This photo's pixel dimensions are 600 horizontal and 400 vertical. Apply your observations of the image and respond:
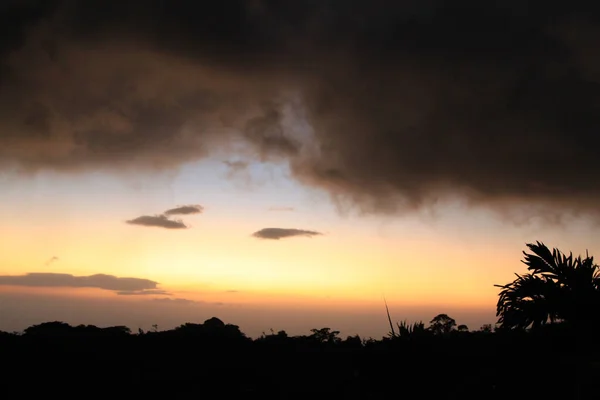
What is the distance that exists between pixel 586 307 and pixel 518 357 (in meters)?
2.37

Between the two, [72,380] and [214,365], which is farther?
[214,365]

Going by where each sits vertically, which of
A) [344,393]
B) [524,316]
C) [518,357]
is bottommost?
[344,393]

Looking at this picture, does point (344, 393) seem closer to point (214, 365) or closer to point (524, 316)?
point (214, 365)

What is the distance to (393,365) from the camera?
14852mm

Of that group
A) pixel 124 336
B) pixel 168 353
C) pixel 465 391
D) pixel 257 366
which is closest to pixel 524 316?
pixel 465 391

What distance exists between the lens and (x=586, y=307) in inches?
530

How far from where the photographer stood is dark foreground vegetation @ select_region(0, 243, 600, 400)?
13.4m

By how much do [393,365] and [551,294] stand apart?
463 centimetres

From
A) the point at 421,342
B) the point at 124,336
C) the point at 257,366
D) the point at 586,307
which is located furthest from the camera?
the point at 124,336

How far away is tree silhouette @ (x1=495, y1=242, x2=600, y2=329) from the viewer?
44.2ft

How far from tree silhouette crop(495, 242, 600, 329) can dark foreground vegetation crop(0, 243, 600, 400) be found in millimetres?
26

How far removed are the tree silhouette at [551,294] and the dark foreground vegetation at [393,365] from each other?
26 millimetres

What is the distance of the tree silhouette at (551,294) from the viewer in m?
13.5

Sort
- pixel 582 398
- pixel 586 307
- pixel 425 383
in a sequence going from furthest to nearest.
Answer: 1. pixel 425 383
2. pixel 586 307
3. pixel 582 398
